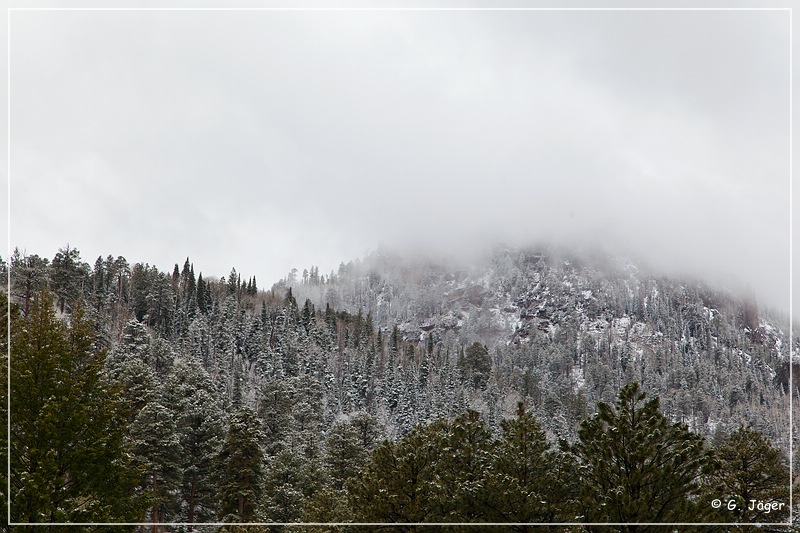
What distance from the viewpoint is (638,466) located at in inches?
860

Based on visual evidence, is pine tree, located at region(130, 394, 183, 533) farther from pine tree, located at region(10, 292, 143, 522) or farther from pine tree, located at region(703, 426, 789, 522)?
pine tree, located at region(703, 426, 789, 522)

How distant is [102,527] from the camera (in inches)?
787

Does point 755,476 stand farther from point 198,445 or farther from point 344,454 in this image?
point 198,445

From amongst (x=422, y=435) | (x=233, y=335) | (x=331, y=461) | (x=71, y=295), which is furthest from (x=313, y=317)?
(x=422, y=435)

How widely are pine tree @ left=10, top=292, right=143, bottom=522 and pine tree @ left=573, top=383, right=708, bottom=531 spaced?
16.2m

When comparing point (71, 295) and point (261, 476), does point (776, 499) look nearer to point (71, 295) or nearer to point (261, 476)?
point (261, 476)

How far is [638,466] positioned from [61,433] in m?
19.7

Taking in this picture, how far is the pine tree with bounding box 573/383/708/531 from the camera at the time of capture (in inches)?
814

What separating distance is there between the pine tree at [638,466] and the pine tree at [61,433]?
53.3ft

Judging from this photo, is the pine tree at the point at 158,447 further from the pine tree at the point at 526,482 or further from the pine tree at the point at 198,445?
the pine tree at the point at 526,482

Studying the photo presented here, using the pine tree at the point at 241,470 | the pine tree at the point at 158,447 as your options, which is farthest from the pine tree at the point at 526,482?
the pine tree at the point at 158,447

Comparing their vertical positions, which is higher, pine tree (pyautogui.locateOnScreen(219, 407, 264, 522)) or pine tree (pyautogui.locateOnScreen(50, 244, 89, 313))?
pine tree (pyautogui.locateOnScreen(50, 244, 89, 313))

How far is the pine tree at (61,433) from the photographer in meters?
19.2

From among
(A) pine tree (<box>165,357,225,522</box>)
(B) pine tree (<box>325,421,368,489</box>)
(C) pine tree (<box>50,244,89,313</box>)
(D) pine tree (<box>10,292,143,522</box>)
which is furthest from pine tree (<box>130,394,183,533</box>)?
(C) pine tree (<box>50,244,89,313</box>)
